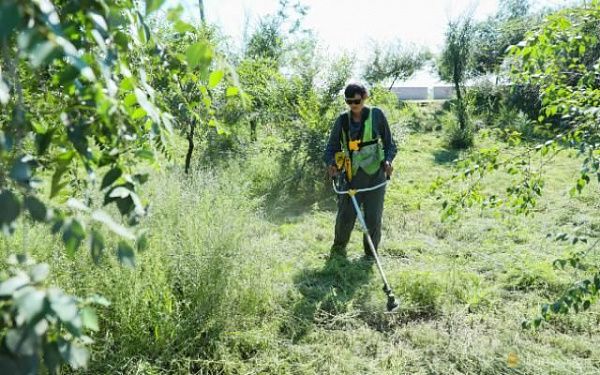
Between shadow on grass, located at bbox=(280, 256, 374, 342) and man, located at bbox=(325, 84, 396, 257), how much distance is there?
491 millimetres

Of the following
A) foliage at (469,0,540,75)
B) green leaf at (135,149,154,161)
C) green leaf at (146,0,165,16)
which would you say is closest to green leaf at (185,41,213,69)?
green leaf at (146,0,165,16)

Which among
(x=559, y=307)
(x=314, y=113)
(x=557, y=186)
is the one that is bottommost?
(x=557, y=186)

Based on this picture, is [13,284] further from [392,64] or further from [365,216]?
[392,64]

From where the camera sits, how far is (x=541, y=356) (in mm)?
3322

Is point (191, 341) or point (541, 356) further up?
point (191, 341)

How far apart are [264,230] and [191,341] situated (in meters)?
2.66

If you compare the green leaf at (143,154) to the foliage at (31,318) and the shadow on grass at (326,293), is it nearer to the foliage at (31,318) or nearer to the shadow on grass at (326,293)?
the foliage at (31,318)

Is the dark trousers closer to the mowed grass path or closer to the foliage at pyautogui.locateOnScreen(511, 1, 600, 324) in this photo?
the mowed grass path

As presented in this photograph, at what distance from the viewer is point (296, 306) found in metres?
3.98

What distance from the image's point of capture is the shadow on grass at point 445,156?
36.3ft

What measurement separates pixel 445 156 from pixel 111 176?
11.5 meters

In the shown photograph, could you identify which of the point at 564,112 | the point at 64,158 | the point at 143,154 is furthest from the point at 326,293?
the point at 64,158

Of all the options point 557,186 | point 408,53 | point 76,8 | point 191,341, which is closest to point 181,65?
point 76,8

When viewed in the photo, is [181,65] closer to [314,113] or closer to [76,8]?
[76,8]
